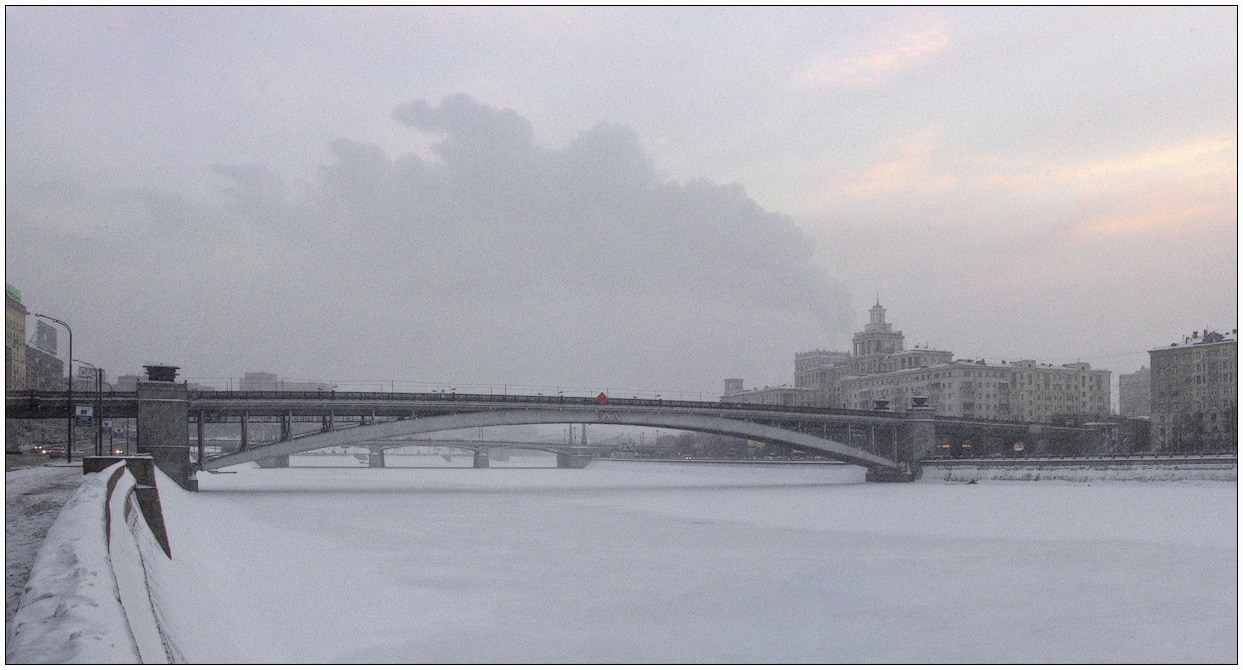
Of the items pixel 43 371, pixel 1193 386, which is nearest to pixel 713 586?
pixel 43 371

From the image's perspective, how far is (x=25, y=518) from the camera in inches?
728

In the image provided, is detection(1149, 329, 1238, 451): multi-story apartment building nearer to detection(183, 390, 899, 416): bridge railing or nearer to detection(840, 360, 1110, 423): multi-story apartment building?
detection(840, 360, 1110, 423): multi-story apartment building

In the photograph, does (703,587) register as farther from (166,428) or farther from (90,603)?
(166,428)

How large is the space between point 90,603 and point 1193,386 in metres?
134

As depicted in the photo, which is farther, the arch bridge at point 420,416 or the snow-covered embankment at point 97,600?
the arch bridge at point 420,416

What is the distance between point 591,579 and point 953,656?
11.0m

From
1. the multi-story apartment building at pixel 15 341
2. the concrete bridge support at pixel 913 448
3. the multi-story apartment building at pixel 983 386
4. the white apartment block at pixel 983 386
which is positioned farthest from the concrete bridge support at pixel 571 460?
the multi-story apartment building at pixel 15 341

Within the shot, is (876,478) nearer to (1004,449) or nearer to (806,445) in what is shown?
(806,445)

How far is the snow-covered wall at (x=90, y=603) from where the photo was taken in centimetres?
851

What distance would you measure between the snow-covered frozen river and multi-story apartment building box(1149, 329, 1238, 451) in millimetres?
71059

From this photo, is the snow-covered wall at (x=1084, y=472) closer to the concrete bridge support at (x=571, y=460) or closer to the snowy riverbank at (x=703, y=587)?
the snowy riverbank at (x=703, y=587)

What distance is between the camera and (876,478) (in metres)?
96.3

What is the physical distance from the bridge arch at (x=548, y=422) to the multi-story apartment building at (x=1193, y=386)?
4315 cm

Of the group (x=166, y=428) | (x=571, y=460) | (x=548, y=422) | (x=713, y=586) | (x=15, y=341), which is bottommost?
(x=571, y=460)
